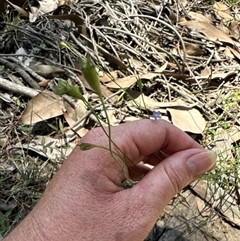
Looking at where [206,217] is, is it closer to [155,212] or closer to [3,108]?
[155,212]

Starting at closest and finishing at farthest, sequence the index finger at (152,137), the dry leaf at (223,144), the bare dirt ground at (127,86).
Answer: the index finger at (152,137), the bare dirt ground at (127,86), the dry leaf at (223,144)

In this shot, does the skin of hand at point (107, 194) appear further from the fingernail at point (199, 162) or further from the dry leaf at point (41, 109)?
the dry leaf at point (41, 109)

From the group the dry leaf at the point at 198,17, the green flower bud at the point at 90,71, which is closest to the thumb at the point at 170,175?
the green flower bud at the point at 90,71

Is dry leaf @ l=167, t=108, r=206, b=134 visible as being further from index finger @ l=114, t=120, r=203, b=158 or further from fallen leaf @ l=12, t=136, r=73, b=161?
index finger @ l=114, t=120, r=203, b=158

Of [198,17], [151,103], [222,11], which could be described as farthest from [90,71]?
[222,11]

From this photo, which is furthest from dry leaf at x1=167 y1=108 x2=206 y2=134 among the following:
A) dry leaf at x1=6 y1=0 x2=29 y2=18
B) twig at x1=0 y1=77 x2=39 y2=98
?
dry leaf at x1=6 y1=0 x2=29 y2=18

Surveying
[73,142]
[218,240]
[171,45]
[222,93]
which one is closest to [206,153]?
[218,240]

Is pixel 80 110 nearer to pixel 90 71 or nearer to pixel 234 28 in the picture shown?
pixel 234 28
